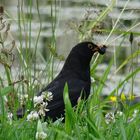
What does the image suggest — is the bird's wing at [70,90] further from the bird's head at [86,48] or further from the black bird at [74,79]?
the bird's head at [86,48]

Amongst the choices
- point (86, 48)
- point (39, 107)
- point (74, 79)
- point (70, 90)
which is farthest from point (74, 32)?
point (39, 107)

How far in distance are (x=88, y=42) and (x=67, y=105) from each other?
2436mm

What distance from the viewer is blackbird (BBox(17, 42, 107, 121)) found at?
486 cm

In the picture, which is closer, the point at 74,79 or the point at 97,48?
the point at 74,79

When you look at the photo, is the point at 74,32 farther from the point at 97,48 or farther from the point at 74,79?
the point at 74,79

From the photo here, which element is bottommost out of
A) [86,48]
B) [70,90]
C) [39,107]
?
[70,90]

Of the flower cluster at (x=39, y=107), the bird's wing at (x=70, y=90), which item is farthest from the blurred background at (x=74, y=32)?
the flower cluster at (x=39, y=107)

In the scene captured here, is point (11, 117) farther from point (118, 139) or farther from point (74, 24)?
point (74, 24)

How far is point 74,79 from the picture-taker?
5.21 metres

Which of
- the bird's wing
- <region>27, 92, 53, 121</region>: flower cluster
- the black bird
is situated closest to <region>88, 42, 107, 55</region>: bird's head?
the black bird

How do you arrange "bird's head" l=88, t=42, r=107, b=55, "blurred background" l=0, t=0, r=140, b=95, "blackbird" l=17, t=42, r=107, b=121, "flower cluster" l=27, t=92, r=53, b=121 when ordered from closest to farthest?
"flower cluster" l=27, t=92, r=53, b=121 → "blackbird" l=17, t=42, r=107, b=121 → "blurred background" l=0, t=0, r=140, b=95 → "bird's head" l=88, t=42, r=107, b=55

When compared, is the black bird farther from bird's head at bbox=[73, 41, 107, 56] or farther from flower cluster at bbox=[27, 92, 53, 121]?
flower cluster at bbox=[27, 92, 53, 121]

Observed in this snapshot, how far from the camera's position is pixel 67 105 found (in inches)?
121

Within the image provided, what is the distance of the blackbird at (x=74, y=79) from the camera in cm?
486
